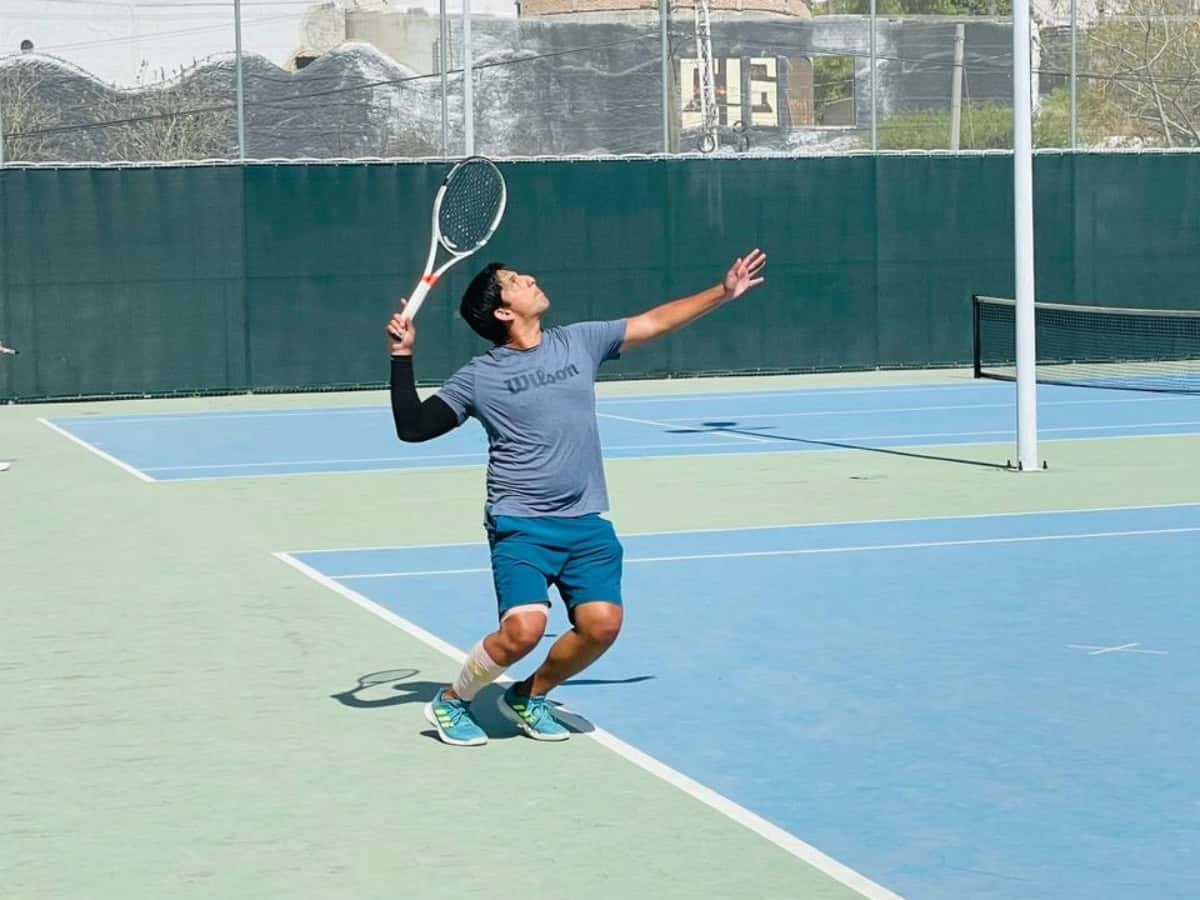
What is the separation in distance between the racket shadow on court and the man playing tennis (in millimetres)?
8762

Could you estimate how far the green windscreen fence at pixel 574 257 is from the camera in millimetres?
23484

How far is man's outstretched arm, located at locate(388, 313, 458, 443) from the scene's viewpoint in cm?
673

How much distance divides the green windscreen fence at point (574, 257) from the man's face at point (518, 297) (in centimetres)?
1713

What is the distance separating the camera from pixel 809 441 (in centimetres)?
1784

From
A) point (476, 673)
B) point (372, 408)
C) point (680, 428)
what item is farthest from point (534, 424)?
point (372, 408)

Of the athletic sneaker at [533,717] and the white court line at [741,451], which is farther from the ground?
the white court line at [741,451]

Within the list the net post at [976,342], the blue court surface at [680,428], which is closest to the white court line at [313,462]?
the blue court surface at [680,428]

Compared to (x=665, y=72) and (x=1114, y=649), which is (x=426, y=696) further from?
(x=665, y=72)

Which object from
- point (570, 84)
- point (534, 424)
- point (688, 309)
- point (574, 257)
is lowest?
point (534, 424)

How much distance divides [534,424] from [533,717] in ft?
3.05

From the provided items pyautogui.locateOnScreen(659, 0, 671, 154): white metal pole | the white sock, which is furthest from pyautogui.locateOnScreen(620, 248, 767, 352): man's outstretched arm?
pyautogui.locateOnScreen(659, 0, 671, 154): white metal pole

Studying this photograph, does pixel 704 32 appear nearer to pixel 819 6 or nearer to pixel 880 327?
pixel 819 6

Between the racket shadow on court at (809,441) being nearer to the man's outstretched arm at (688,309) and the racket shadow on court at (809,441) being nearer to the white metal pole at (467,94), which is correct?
the white metal pole at (467,94)

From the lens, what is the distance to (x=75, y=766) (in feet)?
22.4
